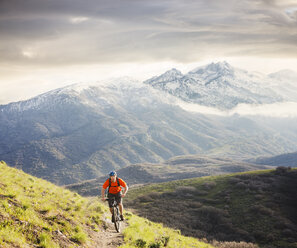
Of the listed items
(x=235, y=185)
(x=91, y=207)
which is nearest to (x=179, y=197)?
(x=235, y=185)

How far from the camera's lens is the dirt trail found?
14258mm

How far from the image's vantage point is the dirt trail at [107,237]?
14.3m

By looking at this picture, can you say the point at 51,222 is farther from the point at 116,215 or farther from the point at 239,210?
the point at 239,210

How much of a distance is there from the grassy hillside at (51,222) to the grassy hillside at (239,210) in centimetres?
3547

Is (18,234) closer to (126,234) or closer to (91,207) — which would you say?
(126,234)

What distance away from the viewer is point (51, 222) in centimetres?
1343

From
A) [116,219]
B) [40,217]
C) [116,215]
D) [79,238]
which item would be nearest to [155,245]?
[116,219]

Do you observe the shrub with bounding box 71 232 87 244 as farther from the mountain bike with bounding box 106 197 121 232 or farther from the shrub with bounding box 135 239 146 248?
the mountain bike with bounding box 106 197 121 232

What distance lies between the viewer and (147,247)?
48.6 feet

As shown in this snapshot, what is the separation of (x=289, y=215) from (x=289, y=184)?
29.3 m

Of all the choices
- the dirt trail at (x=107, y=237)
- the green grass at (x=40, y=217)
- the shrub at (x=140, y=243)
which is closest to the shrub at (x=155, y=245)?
the shrub at (x=140, y=243)

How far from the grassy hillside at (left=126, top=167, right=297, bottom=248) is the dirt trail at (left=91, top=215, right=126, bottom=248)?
3521 cm

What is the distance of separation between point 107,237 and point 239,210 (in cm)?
6449

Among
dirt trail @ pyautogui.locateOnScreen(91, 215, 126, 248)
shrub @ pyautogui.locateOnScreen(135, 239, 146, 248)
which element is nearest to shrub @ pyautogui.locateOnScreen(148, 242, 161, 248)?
shrub @ pyautogui.locateOnScreen(135, 239, 146, 248)
